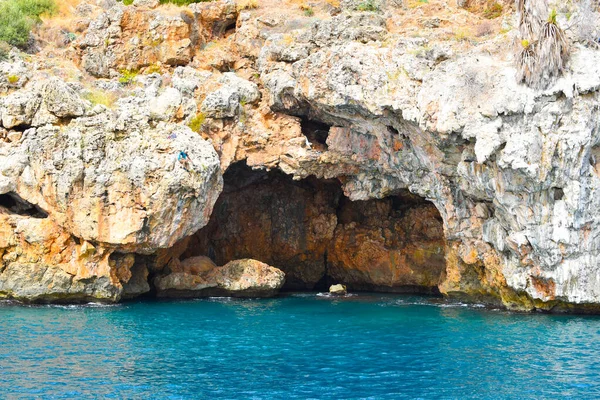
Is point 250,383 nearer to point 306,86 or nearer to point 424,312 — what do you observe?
point 424,312

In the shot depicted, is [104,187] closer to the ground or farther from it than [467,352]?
farther from it

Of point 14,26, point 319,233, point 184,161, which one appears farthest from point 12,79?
point 319,233

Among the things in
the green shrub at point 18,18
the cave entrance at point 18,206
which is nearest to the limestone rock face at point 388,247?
the cave entrance at point 18,206

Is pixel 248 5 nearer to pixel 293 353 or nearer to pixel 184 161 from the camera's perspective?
pixel 184 161

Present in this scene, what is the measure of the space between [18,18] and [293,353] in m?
31.3

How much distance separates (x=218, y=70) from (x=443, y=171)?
14748 mm

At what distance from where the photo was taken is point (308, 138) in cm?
3784

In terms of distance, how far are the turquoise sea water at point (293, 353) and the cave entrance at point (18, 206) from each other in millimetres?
5087

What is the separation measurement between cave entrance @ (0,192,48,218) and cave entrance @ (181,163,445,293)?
33.3 feet

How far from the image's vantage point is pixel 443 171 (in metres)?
32.7

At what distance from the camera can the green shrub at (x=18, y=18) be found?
41.7 meters

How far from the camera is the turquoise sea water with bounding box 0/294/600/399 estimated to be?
1838 cm

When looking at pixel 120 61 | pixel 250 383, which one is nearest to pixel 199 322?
pixel 250 383

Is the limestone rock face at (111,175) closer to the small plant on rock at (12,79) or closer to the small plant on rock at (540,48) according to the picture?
the small plant on rock at (12,79)
